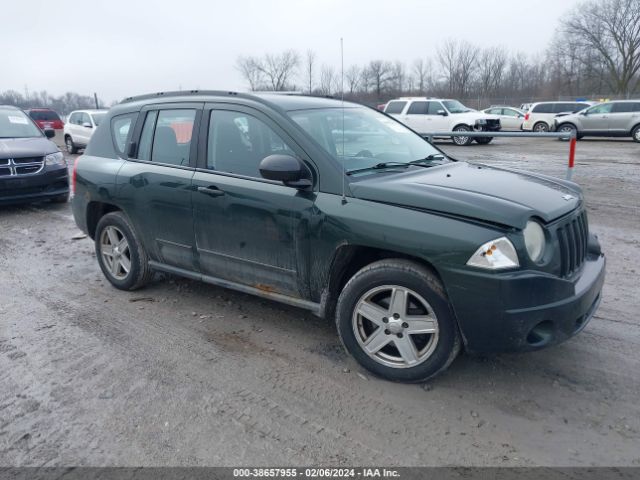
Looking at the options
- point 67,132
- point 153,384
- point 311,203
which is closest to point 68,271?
point 153,384

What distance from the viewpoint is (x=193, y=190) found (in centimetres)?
416

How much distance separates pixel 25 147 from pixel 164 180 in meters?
6.16

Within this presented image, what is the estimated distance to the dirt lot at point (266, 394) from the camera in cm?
272

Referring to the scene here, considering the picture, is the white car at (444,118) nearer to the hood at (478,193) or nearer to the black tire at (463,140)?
the black tire at (463,140)

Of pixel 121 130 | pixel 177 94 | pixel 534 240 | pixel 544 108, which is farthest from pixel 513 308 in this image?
pixel 544 108

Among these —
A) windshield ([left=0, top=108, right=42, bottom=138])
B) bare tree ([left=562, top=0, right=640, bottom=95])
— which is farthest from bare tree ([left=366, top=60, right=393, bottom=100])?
windshield ([left=0, top=108, right=42, bottom=138])

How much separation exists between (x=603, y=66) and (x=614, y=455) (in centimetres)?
6877

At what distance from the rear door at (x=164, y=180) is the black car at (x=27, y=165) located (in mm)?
5104

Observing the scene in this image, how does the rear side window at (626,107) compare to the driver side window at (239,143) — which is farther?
the rear side window at (626,107)

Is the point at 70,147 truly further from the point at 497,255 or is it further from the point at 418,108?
the point at 497,255

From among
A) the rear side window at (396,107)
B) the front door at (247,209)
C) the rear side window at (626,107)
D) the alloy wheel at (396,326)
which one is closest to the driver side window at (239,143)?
the front door at (247,209)

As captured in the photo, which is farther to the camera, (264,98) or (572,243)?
(264,98)

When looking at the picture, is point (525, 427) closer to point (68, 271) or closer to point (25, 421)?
point (25, 421)

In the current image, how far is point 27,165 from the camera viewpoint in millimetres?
8844
